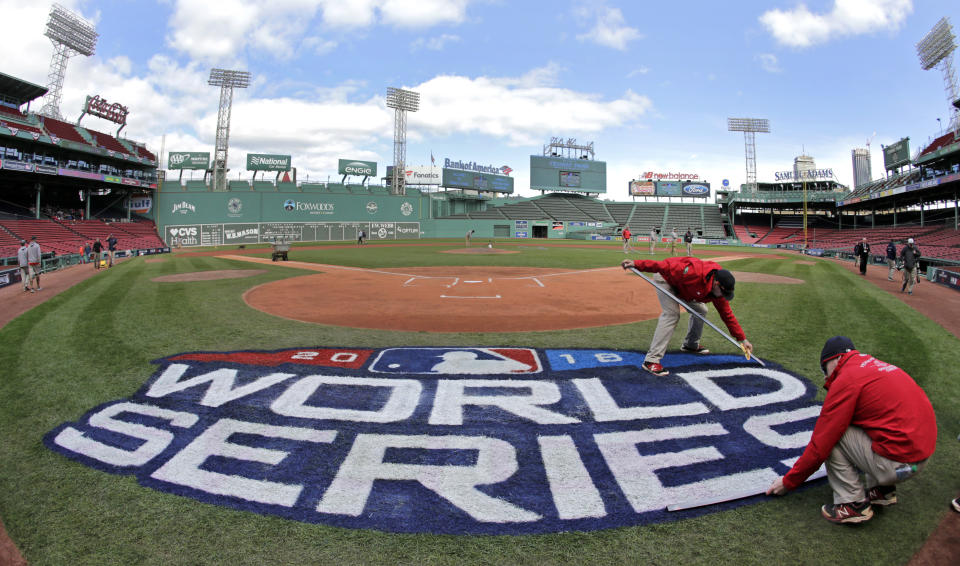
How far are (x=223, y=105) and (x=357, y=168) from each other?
19660 mm

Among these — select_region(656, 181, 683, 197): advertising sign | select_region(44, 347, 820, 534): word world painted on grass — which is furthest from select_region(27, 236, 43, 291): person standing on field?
select_region(656, 181, 683, 197): advertising sign

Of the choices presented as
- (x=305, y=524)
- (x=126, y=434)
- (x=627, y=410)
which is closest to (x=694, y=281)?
(x=627, y=410)

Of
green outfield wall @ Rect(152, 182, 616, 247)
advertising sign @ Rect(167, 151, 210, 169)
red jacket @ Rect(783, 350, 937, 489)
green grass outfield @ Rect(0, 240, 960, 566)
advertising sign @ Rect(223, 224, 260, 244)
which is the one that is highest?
A: advertising sign @ Rect(167, 151, 210, 169)

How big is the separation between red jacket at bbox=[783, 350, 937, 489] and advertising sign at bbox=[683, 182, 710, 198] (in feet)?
299

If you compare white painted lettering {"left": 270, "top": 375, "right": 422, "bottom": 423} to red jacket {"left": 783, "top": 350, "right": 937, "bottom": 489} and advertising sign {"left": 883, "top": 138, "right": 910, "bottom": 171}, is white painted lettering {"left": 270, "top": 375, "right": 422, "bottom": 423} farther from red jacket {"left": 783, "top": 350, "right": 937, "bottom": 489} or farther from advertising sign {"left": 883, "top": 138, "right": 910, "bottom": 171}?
advertising sign {"left": 883, "top": 138, "right": 910, "bottom": 171}

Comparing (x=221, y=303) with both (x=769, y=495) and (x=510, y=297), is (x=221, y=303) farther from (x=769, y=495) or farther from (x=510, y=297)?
(x=769, y=495)

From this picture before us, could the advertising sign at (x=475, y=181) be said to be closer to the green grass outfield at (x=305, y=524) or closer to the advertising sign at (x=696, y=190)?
the advertising sign at (x=696, y=190)

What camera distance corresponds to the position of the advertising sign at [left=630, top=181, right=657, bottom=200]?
8556 cm

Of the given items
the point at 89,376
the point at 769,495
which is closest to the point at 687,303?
the point at 769,495

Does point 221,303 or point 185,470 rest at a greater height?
point 221,303

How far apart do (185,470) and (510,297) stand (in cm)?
1050

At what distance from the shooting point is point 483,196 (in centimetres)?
7962

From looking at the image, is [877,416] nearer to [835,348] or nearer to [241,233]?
[835,348]

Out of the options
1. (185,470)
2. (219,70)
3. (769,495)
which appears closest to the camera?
(769,495)
